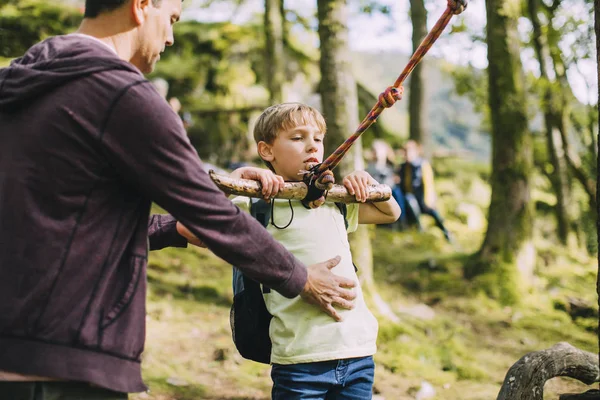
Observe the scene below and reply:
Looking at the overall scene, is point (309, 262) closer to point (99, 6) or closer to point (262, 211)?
point (262, 211)

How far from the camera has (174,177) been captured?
1.77 metres

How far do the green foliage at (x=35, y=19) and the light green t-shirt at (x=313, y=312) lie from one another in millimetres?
8854

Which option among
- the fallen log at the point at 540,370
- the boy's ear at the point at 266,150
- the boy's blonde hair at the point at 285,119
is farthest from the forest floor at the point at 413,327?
the boy's blonde hair at the point at 285,119

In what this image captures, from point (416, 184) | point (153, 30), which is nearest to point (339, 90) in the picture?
point (153, 30)

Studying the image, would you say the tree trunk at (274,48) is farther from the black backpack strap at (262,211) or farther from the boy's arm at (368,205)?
the black backpack strap at (262,211)

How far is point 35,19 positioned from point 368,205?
1276cm

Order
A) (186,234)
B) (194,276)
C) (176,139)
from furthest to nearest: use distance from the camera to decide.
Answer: (194,276)
(186,234)
(176,139)

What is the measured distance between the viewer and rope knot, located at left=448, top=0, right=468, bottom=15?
2180mm

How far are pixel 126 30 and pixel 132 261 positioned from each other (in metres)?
0.72

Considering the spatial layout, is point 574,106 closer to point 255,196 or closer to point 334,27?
point 334,27

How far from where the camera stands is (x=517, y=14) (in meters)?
9.42

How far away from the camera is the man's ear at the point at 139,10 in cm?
186

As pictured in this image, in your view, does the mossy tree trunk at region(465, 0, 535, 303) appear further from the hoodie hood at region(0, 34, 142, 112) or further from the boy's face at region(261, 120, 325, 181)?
the hoodie hood at region(0, 34, 142, 112)

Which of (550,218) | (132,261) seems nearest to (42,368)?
(132,261)
